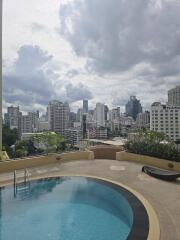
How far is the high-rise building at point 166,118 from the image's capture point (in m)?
77.3

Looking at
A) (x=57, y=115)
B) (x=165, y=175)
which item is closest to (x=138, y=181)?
(x=165, y=175)

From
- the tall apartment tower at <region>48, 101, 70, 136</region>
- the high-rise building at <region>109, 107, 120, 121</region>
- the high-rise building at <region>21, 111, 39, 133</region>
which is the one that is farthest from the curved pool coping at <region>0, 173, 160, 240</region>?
the high-rise building at <region>109, 107, 120, 121</region>

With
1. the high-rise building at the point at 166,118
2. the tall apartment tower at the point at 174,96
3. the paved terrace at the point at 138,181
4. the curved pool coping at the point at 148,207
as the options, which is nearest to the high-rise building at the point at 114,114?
the tall apartment tower at the point at 174,96

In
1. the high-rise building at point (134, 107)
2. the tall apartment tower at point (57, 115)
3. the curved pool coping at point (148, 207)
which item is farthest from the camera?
the high-rise building at point (134, 107)

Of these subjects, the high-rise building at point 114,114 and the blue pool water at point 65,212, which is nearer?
the blue pool water at point 65,212

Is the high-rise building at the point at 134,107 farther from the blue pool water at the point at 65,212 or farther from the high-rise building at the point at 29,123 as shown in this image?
the blue pool water at the point at 65,212

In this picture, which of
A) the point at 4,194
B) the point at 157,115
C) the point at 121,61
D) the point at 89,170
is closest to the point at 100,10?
the point at 121,61

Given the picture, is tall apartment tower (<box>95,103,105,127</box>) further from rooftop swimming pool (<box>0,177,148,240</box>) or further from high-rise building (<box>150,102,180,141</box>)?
rooftop swimming pool (<box>0,177,148,240</box>)

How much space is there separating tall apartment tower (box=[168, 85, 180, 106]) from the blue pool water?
8185cm

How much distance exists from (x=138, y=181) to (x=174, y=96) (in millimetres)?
84621

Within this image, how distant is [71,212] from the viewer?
28.7 feet

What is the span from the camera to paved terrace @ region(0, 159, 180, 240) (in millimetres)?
6719

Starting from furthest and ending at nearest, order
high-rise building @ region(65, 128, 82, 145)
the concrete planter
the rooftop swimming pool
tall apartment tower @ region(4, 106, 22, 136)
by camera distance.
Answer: high-rise building @ region(65, 128, 82, 145) → tall apartment tower @ region(4, 106, 22, 136) → the concrete planter → the rooftop swimming pool

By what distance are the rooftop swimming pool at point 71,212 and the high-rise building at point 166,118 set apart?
69383mm
